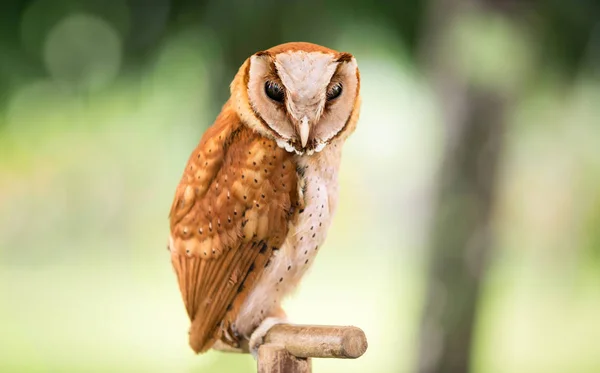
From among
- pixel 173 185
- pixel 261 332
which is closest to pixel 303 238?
pixel 261 332

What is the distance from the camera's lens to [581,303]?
12.6ft

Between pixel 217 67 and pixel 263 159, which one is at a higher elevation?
pixel 217 67

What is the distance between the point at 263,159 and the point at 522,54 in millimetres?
1353

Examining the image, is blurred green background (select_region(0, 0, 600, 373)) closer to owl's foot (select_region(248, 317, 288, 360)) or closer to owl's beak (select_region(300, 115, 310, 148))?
owl's foot (select_region(248, 317, 288, 360))

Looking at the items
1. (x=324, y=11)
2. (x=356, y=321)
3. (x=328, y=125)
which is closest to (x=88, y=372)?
(x=356, y=321)

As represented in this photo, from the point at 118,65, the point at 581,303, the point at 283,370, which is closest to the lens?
the point at 283,370

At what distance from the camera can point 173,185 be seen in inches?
143

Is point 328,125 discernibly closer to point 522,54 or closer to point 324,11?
point 522,54

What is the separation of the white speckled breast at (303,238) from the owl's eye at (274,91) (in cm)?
11

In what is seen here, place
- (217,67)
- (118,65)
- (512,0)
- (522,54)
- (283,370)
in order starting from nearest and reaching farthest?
(283,370) → (512,0) → (522,54) → (217,67) → (118,65)

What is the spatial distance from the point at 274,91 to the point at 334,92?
3.5 inches

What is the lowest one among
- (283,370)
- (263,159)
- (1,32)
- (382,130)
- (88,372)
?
(88,372)

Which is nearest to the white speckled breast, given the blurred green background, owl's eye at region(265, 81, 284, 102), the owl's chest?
the owl's chest

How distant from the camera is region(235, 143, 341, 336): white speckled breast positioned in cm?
120
